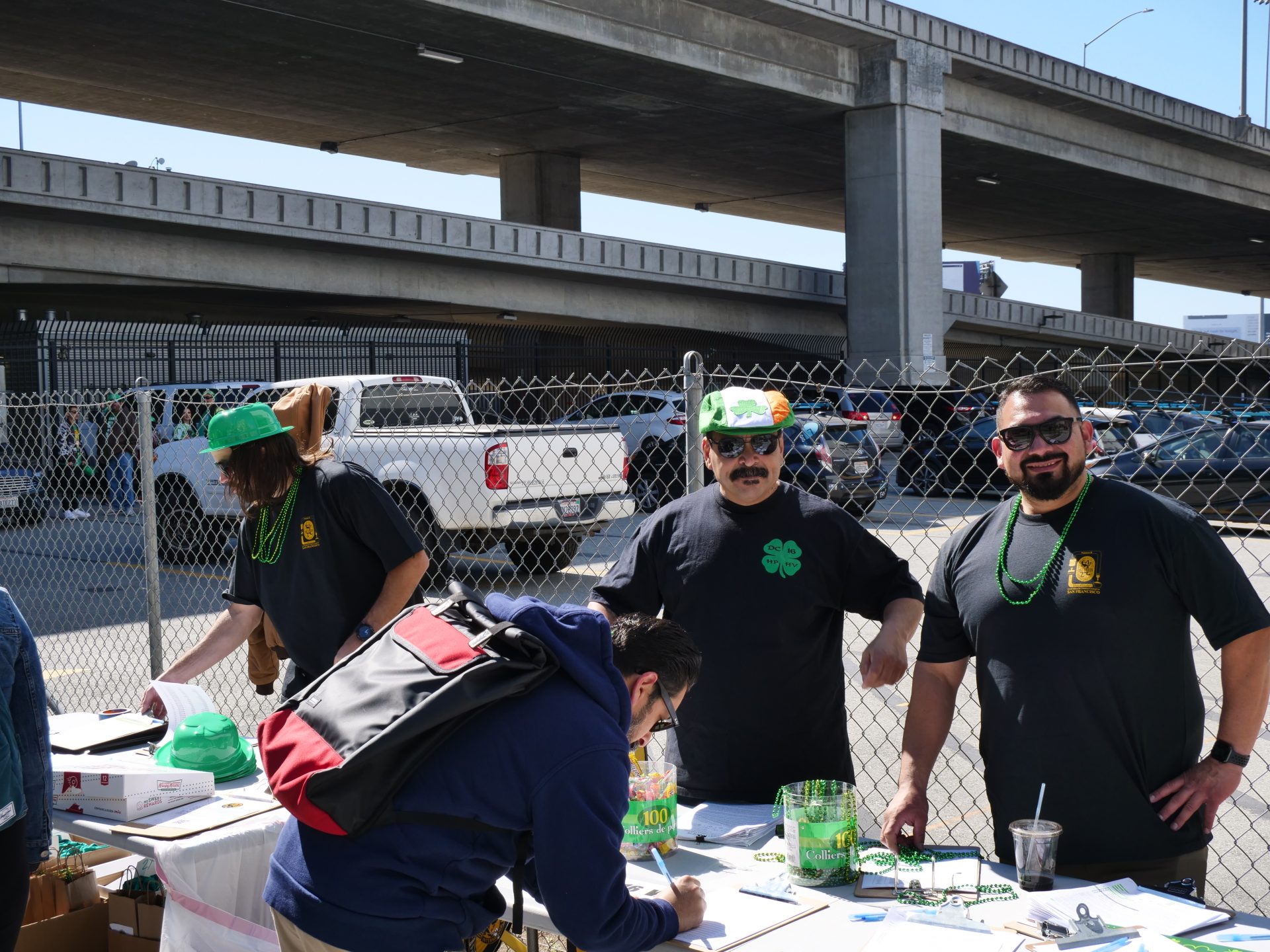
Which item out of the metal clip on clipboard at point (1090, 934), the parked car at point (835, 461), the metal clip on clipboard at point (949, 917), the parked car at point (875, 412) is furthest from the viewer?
the parked car at point (875, 412)

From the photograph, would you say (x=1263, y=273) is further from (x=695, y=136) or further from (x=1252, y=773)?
(x=1252, y=773)

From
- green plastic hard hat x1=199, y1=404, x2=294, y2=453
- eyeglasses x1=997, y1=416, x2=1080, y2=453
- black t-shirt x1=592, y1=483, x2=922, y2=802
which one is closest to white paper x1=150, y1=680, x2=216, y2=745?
green plastic hard hat x1=199, y1=404, x2=294, y2=453

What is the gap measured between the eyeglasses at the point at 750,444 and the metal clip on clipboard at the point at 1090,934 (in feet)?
5.35

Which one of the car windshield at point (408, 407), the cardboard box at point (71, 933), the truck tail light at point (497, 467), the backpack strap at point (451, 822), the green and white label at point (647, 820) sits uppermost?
the car windshield at point (408, 407)

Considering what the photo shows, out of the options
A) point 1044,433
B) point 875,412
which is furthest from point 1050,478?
point 875,412

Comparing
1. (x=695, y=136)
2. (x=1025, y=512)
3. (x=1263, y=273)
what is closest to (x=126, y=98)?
(x=695, y=136)

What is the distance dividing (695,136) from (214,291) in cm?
1352

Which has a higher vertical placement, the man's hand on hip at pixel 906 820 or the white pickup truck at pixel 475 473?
the white pickup truck at pixel 475 473

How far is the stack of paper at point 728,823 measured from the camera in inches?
131

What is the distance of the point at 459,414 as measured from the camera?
13539 millimetres

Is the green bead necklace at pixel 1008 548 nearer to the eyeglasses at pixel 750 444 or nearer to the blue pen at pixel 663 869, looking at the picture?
the eyeglasses at pixel 750 444

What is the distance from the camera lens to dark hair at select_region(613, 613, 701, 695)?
260 cm

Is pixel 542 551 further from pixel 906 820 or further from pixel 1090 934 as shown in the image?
pixel 1090 934

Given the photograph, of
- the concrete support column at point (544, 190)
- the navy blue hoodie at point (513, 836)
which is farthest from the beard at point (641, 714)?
the concrete support column at point (544, 190)
